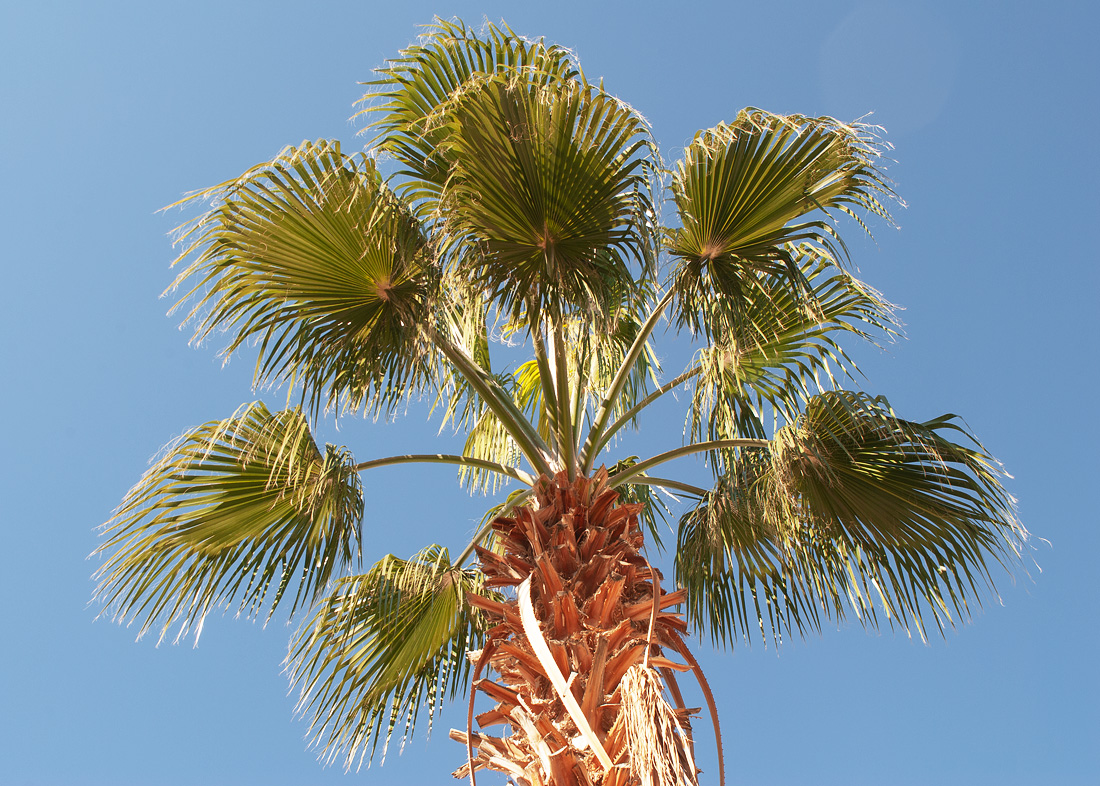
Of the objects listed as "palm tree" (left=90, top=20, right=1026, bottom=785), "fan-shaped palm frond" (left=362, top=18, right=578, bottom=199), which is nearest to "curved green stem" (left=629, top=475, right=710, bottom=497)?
"palm tree" (left=90, top=20, right=1026, bottom=785)

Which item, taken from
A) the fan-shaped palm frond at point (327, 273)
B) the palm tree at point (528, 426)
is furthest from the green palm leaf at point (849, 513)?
the fan-shaped palm frond at point (327, 273)

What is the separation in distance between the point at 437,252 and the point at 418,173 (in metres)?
0.62

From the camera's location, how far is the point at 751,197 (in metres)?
4.23

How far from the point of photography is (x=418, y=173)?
4480mm

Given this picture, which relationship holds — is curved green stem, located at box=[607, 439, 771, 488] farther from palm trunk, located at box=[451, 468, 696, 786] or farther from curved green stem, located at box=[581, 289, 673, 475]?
palm trunk, located at box=[451, 468, 696, 786]

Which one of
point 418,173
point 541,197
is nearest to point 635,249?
point 541,197

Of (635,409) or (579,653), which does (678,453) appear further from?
(579,653)

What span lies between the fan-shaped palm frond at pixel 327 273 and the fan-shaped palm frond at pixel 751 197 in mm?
1422

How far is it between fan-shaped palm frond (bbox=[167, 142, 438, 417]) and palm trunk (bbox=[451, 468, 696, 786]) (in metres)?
1.16

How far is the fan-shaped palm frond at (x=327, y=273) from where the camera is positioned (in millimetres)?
4051

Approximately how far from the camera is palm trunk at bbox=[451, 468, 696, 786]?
3.10 meters

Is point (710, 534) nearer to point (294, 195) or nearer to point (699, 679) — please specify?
point (699, 679)

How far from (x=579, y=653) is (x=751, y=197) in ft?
8.17

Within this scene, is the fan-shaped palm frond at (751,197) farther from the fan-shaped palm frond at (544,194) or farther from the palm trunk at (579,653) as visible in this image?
the palm trunk at (579,653)
